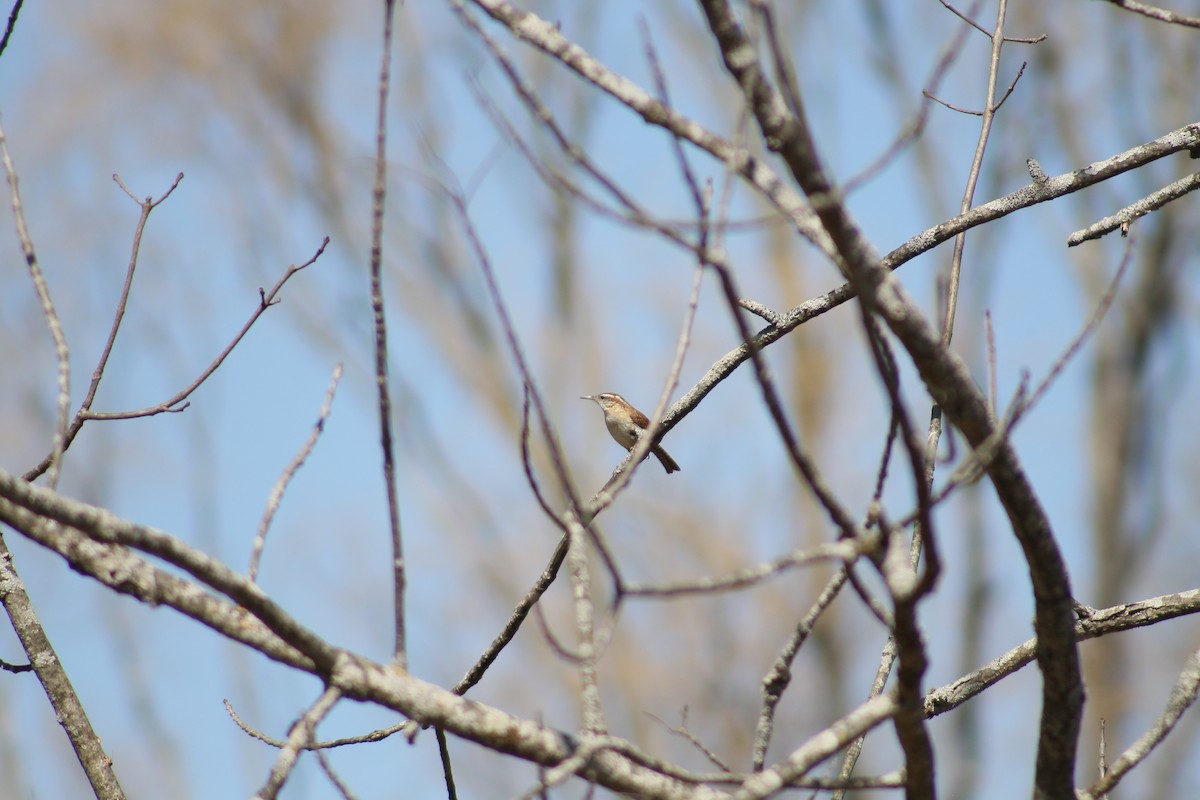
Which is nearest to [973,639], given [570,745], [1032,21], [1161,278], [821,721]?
[821,721]

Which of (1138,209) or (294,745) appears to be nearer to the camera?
(294,745)

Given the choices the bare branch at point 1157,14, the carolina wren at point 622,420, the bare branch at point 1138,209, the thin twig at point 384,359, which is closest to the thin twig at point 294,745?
the thin twig at point 384,359

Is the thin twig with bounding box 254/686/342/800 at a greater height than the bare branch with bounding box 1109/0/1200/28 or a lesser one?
lesser

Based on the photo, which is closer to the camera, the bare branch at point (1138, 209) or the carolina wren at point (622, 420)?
the bare branch at point (1138, 209)

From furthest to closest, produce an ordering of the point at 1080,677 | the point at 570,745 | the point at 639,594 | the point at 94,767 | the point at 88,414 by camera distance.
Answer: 1. the point at 94,767
2. the point at 88,414
3. the point at 1080,677
4. the point at 570,745
5. the point at 639,594

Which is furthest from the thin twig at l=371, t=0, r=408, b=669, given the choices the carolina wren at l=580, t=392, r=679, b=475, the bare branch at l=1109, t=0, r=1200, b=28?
the carolina wren at l=580, t=392, r=679, b=475

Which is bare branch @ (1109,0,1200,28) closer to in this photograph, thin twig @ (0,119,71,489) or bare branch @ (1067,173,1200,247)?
bare branch @ (1067,173,1200,247)

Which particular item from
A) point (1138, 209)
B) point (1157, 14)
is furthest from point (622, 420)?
point (1157, 14)

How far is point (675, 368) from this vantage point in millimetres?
1638

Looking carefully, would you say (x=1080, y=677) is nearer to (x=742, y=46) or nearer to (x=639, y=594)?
(x=639, y=594)

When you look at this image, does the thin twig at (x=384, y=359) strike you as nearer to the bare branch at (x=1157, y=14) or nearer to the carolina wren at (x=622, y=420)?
the bare branch at (x=1157, y=14)

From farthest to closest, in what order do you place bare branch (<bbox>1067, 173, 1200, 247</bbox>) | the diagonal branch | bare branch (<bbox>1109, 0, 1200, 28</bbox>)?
bare branch (<bbox>1067, 173, 1200, 247</bbox>), bare branch (<bbox>1109, 0, 1200, 28</bbox>), the diagonal branch

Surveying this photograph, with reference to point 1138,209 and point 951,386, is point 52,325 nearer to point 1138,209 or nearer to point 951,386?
point 951,386

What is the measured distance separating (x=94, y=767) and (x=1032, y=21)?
49.8 feet
